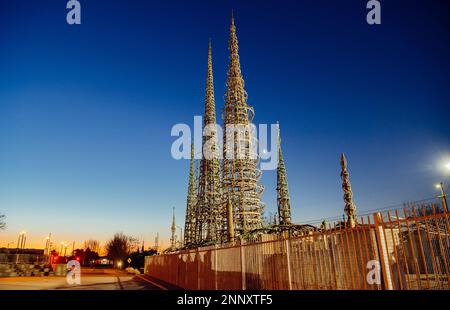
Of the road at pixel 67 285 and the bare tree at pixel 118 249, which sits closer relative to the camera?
the road at pixel 67 285

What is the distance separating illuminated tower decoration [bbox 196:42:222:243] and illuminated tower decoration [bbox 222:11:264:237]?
1002 cm

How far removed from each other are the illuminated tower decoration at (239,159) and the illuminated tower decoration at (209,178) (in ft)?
32.9

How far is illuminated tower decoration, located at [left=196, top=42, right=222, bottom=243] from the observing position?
170 feet

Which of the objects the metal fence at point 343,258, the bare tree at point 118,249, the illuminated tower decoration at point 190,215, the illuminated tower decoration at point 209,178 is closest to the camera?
the metal fence at point 343,258

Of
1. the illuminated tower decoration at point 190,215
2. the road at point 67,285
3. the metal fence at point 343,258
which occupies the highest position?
the illuminated tower decoration at point 190,215

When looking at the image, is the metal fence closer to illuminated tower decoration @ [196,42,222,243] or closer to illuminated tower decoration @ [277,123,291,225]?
illuminated tower decoration @ [196,42,222,243]

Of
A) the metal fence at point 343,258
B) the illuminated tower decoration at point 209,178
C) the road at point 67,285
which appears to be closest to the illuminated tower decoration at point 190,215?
the illuminated tower decoration at point 209,178

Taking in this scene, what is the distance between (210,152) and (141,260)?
32.9m

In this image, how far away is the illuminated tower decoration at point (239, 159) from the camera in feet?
129

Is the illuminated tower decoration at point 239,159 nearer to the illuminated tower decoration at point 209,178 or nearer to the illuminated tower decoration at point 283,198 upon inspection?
the illuminated tower decoration at point 209,178

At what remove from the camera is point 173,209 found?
8431 cm

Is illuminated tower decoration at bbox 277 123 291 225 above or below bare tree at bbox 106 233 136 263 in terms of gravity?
above

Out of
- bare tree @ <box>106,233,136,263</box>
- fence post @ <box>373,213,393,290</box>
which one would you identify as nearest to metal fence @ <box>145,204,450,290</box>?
fence post @ <box>373,213,393,290</box>
